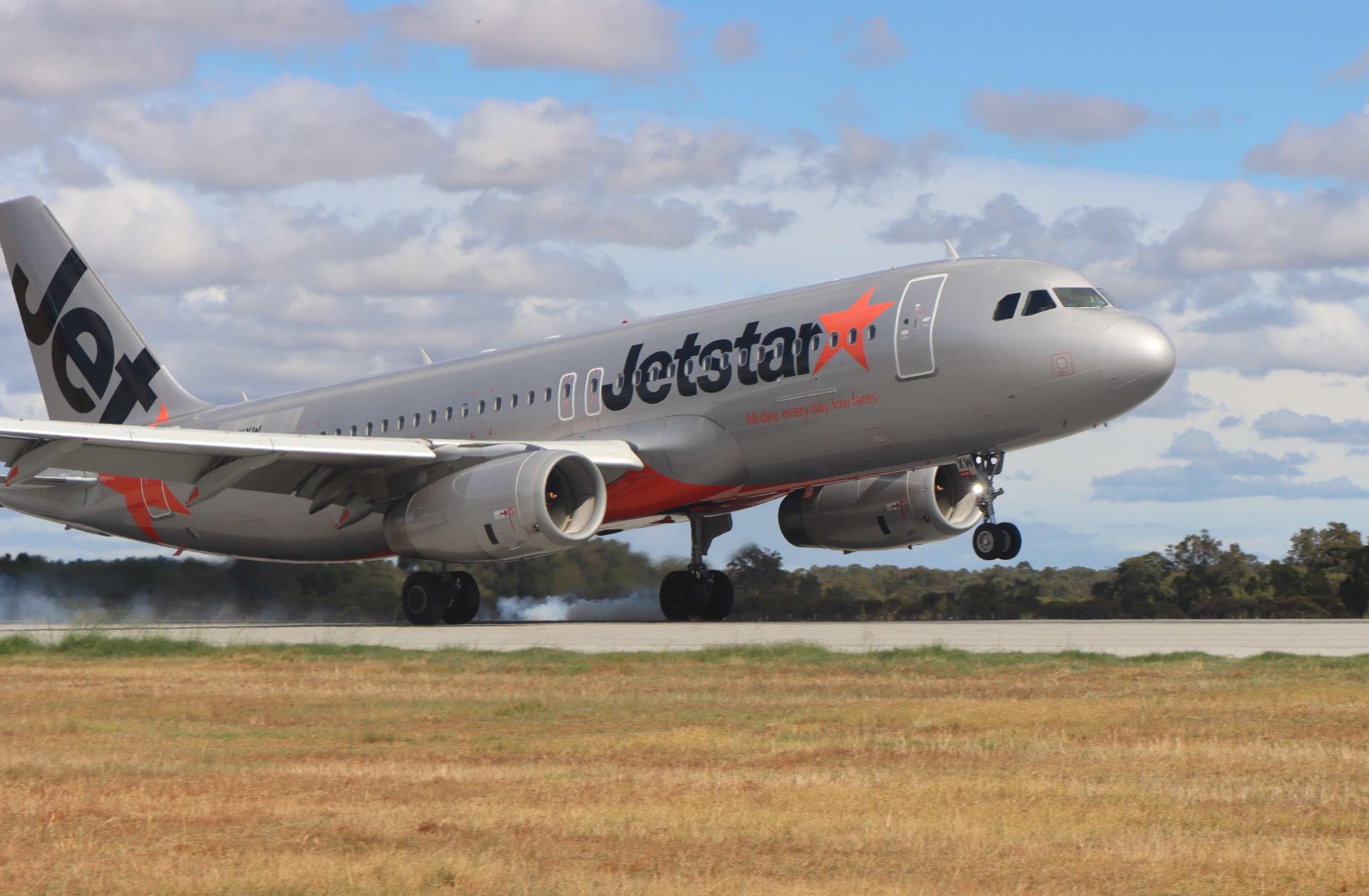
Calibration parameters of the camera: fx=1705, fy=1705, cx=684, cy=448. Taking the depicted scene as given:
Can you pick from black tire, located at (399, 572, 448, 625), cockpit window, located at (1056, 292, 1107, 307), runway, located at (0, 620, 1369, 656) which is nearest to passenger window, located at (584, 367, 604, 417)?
runway, located at (0, 620, 1369, 656)

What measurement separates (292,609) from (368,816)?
78.8ft

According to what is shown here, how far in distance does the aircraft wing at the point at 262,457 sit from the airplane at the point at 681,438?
0.05m

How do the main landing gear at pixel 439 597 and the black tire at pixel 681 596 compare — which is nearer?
the main landing gear at pixel 439 597

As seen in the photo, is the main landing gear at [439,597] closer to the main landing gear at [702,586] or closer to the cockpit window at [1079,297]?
the main landing gear at [702,586]

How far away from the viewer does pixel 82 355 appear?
34781 mm

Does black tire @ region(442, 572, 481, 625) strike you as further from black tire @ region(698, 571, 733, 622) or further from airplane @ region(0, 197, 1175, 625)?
black tire @ region(698, 571, 733, 622)

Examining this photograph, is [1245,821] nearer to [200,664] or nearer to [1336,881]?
[1336,881]

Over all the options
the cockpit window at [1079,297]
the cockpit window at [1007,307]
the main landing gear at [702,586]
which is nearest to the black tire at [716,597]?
the main landing gear at [702,586]

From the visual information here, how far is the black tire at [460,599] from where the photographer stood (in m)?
27.4

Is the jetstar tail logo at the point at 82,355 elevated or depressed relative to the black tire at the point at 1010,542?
elevated

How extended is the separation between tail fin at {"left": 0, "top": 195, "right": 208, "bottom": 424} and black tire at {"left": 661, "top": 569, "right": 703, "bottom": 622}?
1131 centimetres

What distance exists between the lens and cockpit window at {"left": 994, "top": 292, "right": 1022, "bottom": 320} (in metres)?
23.5

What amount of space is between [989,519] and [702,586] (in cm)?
669

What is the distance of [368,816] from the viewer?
28.8 feet
